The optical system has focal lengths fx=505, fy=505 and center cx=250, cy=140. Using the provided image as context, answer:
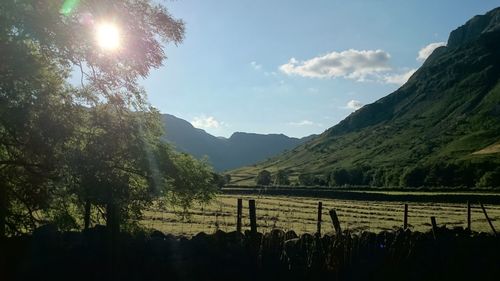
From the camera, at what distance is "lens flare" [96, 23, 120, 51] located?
18031 mm

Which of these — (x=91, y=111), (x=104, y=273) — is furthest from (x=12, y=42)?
(x=104, y=273)

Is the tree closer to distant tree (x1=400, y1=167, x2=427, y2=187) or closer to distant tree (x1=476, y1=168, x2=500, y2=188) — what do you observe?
distant tree (x1=476, y1=168, x2=500, y2=188)

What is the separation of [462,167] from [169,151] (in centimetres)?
14695

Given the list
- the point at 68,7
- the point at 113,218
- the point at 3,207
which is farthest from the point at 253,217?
the point at 68,7

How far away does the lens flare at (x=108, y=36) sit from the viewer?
1803 centimetres

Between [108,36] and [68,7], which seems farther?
[108,36]

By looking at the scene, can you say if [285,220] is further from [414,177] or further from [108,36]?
[414,177]

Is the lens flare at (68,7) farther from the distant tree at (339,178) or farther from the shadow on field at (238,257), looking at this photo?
the distant tree at (339,178)

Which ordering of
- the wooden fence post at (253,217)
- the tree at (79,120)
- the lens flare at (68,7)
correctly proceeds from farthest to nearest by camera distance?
the wooden fence post at (253,217), the lens flare at (68,7), the tree at (79,120)

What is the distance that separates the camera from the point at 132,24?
18.7 meters

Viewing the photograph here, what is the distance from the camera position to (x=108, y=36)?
18.3m

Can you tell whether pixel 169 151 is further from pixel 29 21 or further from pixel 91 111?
pixel 29 21

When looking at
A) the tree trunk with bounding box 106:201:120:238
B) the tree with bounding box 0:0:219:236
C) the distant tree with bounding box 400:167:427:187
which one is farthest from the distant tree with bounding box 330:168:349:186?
the tree trunk with bounding box 106:201:120:238

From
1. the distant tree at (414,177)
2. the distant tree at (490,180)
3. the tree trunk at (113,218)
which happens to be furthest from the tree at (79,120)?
the distant tree at (414,177)
